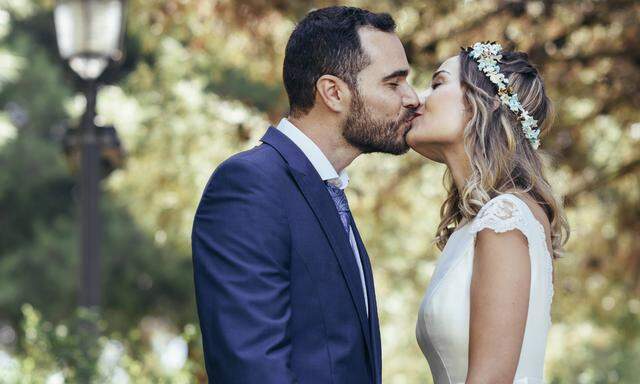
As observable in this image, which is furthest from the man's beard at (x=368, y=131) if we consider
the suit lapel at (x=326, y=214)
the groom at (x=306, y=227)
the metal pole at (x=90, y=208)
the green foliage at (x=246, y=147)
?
the metal pole at (x=90, y=208)

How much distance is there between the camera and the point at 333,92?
3732 mm

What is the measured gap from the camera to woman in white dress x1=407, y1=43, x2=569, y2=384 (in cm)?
376

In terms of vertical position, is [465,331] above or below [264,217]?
below

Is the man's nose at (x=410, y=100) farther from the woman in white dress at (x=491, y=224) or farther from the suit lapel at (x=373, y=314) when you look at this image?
the suit lapel at (x=373, y=314)

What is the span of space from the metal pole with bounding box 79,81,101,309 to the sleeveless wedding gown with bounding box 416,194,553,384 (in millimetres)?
4234

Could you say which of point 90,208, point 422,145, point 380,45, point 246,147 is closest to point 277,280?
point 380,45

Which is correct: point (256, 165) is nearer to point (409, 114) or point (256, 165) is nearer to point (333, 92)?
point (333, 92)

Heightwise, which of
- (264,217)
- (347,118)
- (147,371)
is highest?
(347,118)

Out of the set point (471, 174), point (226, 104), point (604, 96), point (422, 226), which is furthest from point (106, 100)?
point (471, 174)

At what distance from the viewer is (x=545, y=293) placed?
158 inches

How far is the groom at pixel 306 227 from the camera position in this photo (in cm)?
328

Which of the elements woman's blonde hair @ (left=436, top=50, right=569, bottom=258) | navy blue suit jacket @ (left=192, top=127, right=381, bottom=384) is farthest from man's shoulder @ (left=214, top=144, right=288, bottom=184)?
woman's blonde hair @ (left=436, top=50, right=569, bottom=258)

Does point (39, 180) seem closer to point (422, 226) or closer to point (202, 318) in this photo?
point (422, 226)

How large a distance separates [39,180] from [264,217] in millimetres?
21559
